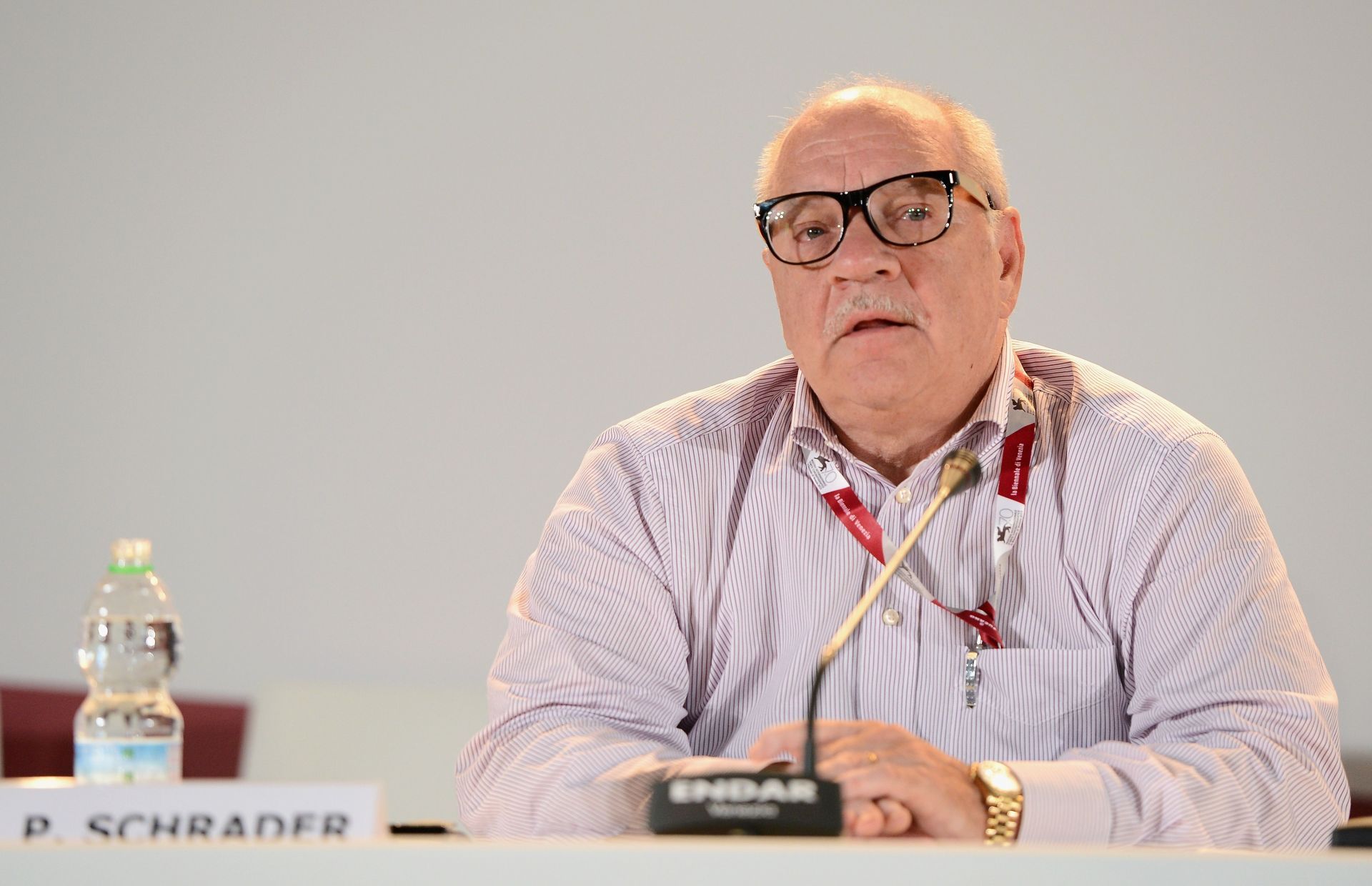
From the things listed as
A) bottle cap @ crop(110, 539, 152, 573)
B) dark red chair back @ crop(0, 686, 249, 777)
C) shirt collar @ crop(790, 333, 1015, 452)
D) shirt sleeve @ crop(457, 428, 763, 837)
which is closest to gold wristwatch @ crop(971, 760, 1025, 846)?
shirt sleeve @ crop(457, 428, 763, 837)

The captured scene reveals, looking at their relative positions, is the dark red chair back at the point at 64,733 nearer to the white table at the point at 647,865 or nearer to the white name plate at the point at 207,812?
the white name plate at the point at 207,812

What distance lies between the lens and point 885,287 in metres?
1.85

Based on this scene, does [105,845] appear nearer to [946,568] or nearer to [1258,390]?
[946,568]

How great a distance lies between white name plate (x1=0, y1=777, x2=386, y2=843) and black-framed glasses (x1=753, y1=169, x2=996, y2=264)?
1.17 meters

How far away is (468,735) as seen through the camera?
273 centimetres

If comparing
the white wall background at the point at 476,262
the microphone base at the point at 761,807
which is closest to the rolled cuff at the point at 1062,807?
the microphone base at the point at 761,807

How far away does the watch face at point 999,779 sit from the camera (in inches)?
53.9

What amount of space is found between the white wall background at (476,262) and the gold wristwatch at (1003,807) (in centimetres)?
173

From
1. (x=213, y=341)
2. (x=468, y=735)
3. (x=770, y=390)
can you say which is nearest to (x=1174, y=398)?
(x=770, y=390)

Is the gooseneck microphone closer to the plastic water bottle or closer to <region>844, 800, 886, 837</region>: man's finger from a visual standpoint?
<region>844, 800, 886, 837</region>: man's finger

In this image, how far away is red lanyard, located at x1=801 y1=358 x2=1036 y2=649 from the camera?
5.75 ft

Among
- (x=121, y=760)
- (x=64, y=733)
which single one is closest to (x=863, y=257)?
(x=121, y=760)

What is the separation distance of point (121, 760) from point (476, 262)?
2.08 metres

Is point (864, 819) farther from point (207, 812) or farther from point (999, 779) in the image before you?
point (207, 812)
